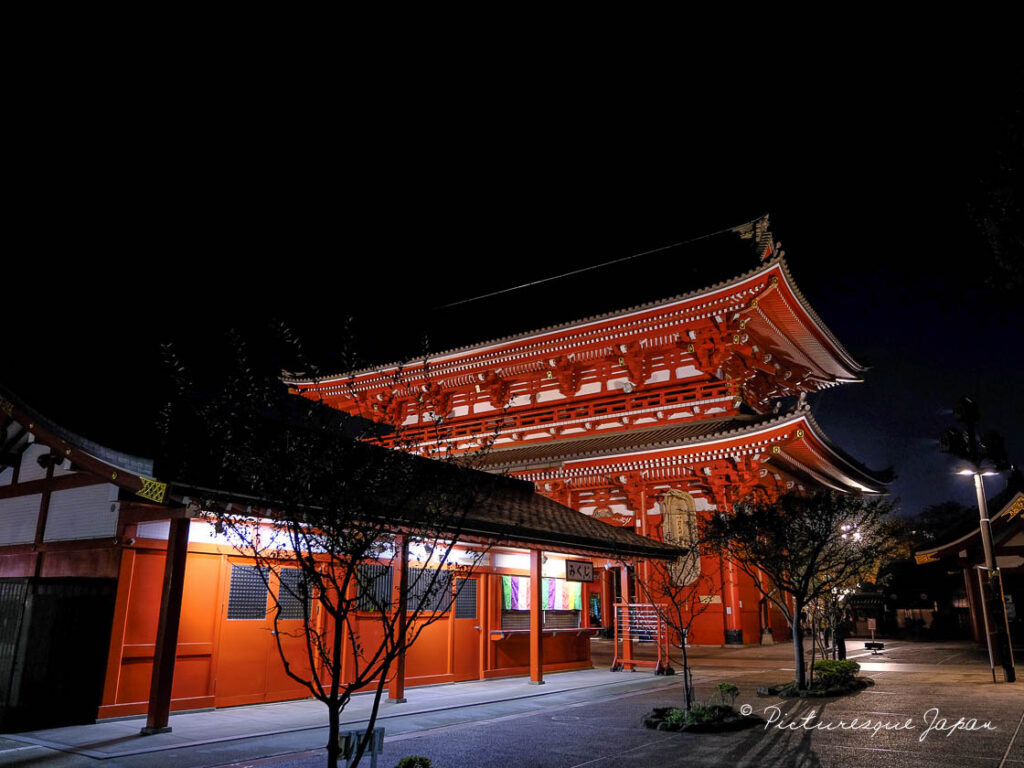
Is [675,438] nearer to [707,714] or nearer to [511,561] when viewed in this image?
[511,561]

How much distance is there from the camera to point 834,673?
13.6 meters

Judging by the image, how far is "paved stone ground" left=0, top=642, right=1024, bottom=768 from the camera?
7.80 meters

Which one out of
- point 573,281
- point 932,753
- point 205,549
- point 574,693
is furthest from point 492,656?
point 573,281

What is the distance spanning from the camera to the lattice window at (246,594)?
445 inches

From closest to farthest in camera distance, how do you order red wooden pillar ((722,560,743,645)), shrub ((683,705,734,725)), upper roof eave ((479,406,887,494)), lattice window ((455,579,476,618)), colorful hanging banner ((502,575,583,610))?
shrub ((683,705,734,725)), lattice window ((455,579,476,618)), colorful hanging banner ((502,575,583,610)), upper roof eave ((479,406,887,494)), red wooden pillar ((722,560,743,645))

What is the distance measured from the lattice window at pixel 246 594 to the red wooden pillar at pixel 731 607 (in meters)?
15.4

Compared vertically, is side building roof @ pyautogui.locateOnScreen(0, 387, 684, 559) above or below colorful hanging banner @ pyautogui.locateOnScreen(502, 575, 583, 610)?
above

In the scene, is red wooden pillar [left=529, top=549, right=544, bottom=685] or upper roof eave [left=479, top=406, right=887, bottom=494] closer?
red wooden pillar [left=529, top=549, right=544, bottom=685]

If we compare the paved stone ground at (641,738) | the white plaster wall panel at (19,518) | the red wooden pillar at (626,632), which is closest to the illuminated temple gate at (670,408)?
the red wooden pillar at (626,632)

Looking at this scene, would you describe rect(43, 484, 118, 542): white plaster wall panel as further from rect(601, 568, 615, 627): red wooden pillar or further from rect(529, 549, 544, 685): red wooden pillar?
rect(601, 568, 615, 627): red wooden pillar

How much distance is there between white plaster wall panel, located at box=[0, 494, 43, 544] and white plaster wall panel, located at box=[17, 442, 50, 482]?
33 centimetres

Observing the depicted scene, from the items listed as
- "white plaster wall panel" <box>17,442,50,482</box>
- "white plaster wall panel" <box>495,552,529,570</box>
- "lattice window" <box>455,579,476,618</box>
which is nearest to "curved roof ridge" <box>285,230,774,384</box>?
"white plaster wall panel" <box>495,552,529,570</box>

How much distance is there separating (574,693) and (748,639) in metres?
12.9

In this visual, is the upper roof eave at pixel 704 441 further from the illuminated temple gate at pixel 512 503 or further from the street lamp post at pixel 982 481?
the street lamp post at pixel 982 481
